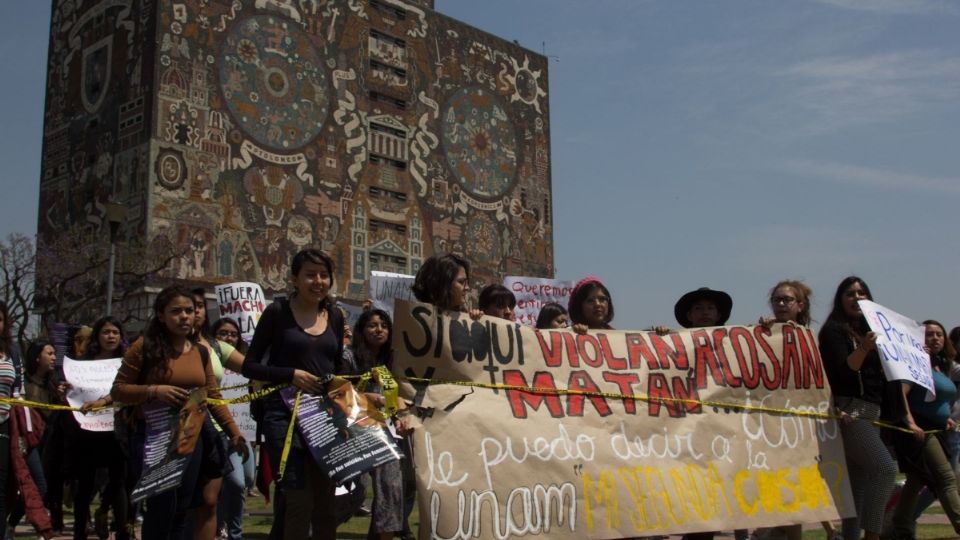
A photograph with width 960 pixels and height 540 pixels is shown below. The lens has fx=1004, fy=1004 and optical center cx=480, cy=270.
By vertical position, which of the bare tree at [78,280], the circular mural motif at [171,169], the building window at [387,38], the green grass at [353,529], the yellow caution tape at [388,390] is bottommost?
the green grass at [353,529]

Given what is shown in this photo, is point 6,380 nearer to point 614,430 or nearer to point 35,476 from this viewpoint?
point 35,476

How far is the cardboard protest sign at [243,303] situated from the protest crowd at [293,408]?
9.39ft

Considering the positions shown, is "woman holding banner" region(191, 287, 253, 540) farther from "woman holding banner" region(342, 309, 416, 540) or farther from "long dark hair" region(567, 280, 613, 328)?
"long dark hair" region(567, 280, 613, 328)

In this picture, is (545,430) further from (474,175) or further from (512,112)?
(512,112)

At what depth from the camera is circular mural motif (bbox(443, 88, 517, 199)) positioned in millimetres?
38719

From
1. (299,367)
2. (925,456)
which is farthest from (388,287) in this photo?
(299,367)

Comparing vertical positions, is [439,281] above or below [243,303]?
below

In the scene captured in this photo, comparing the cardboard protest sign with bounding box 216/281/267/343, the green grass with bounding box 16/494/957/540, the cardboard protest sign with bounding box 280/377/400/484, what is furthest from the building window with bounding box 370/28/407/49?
the cardboard protest sign with bounding box 280/377/400/484

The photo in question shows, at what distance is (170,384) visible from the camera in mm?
5023

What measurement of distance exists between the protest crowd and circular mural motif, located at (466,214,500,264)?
30153mm

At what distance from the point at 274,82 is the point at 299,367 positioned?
2928cm

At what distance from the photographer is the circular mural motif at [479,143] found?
38.7 m

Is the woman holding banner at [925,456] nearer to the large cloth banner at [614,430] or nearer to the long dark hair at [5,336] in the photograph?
the large cloth banner at [614,430]

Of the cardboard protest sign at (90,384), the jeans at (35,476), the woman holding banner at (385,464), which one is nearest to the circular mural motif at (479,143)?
the jeans at (35,476)
